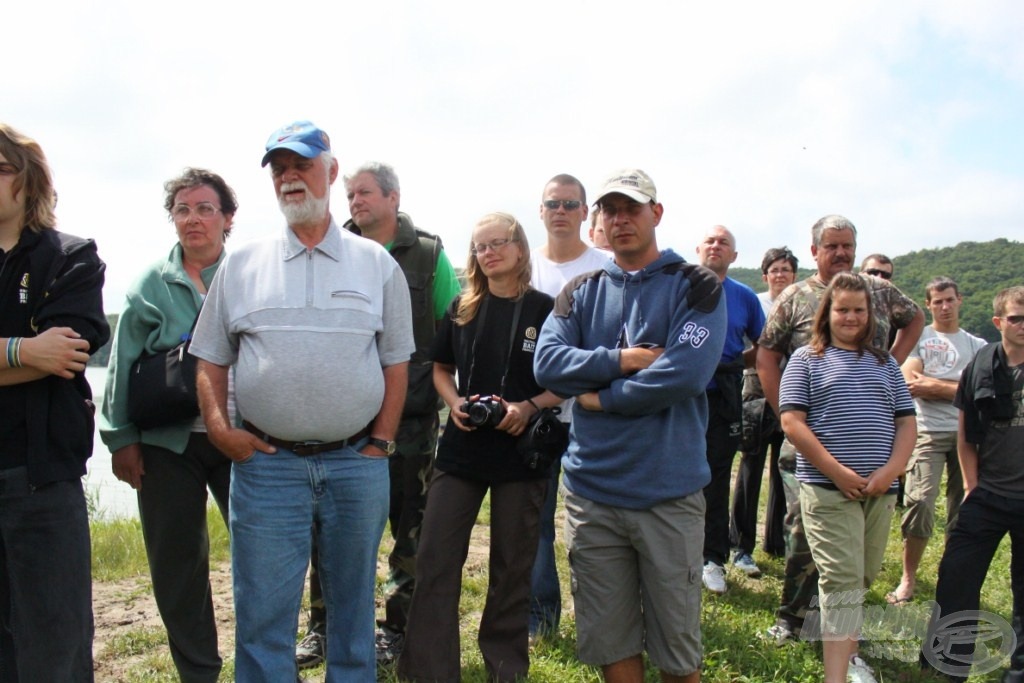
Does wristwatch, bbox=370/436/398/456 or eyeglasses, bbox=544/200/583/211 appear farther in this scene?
eyeglasses, bbox=544/200/583/211

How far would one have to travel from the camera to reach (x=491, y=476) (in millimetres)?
3666

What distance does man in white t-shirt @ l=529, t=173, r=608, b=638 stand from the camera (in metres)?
4.40

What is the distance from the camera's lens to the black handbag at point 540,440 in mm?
3570

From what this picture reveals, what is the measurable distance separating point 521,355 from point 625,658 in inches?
54.5

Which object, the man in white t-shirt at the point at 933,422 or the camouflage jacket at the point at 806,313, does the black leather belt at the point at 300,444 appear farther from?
the man in white t-shirt at the point at 933,422

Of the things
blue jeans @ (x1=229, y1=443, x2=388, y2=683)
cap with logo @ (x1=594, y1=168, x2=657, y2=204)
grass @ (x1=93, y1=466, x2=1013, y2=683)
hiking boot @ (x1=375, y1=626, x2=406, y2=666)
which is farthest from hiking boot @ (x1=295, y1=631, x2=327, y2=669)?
cap with logo @ (x1=594, y1=168, x2=657, y2=204)

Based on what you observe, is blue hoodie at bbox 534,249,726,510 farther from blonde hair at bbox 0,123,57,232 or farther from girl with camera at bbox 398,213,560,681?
blonde hair at bbox 0,123,57,232

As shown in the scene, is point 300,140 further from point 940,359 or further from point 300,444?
point 940,359

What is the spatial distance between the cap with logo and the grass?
2197 mm

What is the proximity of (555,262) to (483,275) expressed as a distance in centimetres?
88

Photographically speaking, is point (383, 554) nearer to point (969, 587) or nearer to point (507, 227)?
point (507, 227)

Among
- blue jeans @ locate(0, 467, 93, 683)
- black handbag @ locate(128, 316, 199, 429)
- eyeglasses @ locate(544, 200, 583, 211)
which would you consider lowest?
blue jeans @ locate(0, 467, 93, 683)

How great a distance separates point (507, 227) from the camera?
3828mm

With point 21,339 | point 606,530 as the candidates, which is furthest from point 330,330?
point 606,530
